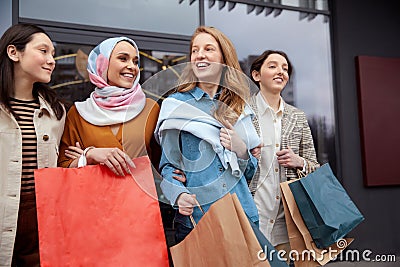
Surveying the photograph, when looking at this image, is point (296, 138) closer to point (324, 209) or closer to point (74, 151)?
point (324, 209)

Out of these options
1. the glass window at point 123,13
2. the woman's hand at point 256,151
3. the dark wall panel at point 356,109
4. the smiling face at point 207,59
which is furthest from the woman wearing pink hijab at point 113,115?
the dark wall panel at point 356,109

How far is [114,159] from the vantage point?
5.80ft

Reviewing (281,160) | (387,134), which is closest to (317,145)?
(387,134)

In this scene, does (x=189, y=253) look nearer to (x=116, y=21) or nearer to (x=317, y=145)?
(x=116, y=21)

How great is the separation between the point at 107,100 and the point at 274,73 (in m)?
0.92

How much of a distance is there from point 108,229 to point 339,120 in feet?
10.1

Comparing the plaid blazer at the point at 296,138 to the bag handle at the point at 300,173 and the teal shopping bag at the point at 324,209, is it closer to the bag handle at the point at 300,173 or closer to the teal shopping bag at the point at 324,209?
the bag handle at the point at 300,173

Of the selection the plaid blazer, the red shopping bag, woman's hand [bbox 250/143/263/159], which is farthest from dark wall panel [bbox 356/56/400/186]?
the red shopping bag

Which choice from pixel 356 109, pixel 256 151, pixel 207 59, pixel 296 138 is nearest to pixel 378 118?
pixel 356 109

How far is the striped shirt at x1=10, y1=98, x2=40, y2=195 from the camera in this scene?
191 cm

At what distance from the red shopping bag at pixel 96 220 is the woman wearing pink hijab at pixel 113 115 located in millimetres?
138

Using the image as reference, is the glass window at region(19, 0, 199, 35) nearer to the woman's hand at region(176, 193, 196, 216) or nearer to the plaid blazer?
the plaid blazer

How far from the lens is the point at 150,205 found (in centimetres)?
175

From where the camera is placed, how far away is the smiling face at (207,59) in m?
1.88
